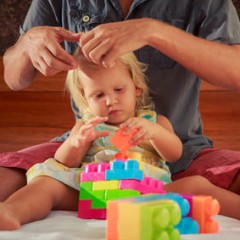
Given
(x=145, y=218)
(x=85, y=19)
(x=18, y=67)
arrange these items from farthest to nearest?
(x=85, y=19)
(x=18, y=67)
(x=145, y=218)

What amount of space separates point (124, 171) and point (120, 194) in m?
0.04

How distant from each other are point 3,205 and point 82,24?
744mm

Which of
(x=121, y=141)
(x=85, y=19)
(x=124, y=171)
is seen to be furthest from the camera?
(x=85, y=19)

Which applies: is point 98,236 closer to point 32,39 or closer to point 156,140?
point 156,140

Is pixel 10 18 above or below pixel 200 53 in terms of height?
below

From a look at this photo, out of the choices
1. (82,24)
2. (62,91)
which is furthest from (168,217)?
(62,91)

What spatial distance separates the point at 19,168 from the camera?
1365mm

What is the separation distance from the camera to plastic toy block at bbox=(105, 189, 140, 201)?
40.9 inches

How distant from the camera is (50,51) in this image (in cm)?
125

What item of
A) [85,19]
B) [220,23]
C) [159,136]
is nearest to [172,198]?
[159,136]

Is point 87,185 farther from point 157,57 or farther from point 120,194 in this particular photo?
point 157,57

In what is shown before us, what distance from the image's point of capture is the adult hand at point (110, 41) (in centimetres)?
118

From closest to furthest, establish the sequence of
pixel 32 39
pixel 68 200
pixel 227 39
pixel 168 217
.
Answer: pixel 168 217 → pixel 68 200 → pixel 32 39 → pixel 227 39

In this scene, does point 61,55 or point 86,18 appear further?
point 86,18
